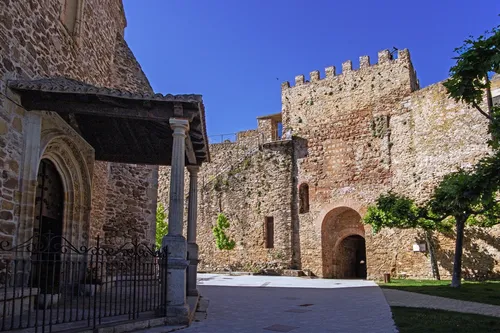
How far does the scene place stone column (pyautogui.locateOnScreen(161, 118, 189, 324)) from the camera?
262 inches

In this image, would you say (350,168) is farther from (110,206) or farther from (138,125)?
(138,125)

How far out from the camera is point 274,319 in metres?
7.52

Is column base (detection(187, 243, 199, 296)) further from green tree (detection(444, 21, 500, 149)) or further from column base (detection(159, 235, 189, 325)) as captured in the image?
green tree (detection(444, 21, 500, 149))

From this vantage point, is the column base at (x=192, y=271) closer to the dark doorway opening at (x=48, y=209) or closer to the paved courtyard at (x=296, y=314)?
the paved courtyard at (x=296, y=314)

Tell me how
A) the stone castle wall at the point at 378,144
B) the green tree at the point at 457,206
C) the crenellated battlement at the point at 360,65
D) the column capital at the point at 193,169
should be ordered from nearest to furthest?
the green tree at the point at 457,206 → the column capital at the point at 193,169 → the stone castle wall at the point at 378,144 → the crenellated battlement at the point at 360,65

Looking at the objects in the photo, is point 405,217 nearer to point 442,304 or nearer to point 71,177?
point 442,304

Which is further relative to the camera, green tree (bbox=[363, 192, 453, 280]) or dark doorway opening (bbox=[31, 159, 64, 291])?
green tree (bbox=[363, 192, 453, 280])

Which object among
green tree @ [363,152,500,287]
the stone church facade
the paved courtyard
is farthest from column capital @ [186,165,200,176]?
the stone church facade

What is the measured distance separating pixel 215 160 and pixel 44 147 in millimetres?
22735

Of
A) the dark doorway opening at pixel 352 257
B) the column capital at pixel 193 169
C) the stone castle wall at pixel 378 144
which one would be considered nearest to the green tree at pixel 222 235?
the stone castle wall at pixel 378 144

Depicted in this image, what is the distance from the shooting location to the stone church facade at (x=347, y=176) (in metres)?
18.4

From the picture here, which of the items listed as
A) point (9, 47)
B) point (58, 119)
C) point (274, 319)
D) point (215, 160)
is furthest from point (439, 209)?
point (215, 160)

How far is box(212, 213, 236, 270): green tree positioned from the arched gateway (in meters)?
5.25

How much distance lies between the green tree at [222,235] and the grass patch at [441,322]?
16309 millimetres
